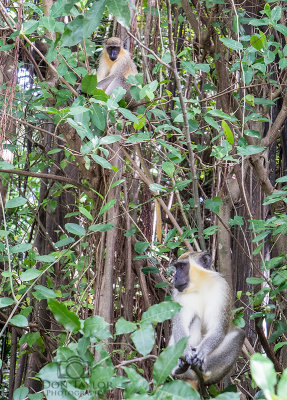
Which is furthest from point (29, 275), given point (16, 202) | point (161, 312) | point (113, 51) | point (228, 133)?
point (113, 51)

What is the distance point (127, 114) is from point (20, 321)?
1528 millimetres

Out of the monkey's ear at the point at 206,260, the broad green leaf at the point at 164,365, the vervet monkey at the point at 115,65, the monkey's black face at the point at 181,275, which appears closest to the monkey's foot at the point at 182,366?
the monkey's black face at the point at 181,275

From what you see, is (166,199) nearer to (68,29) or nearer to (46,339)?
(46,339)

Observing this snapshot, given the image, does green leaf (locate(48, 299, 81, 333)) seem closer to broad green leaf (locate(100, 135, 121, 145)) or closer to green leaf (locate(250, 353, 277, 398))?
green leaf (locate(250, 353, 277, 398))

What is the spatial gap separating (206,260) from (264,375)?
2.40m

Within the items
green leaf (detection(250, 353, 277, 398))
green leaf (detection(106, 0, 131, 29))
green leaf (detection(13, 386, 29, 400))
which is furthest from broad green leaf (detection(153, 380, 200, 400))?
green leaf (detection(13, 386, 29, 400))

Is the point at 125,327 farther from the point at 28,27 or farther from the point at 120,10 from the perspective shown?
the point at 28,27

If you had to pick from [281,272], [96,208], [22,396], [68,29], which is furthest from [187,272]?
[68,29]

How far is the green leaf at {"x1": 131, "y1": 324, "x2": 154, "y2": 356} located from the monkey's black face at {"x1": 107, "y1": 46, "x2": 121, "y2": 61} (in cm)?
453

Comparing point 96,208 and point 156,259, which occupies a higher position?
point 96,208

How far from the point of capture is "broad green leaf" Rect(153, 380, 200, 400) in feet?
6.61

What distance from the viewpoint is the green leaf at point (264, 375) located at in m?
1.75

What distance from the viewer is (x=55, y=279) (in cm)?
575

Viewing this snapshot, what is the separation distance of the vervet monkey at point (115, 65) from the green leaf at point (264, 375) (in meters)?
4.71
